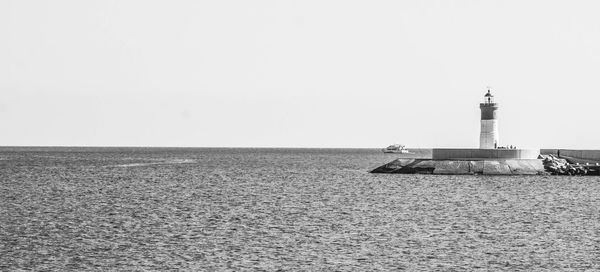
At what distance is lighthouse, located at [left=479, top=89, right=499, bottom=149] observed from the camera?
74.0 metres

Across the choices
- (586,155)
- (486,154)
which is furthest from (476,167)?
(586,155)

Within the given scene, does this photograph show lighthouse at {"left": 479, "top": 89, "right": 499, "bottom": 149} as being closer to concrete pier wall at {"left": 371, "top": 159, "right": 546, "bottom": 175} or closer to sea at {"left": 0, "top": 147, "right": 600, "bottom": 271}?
concrete pier wall at {"left": 371, "top": 159, "right": 546, "bottom": 175}

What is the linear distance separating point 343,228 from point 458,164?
4544cm

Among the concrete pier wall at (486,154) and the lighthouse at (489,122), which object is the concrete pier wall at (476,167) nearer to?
the concrete pier wall at (486,154)

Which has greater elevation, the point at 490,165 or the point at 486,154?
the point at 486,154

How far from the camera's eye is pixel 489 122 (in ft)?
243

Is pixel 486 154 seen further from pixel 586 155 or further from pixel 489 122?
pixel 586 155

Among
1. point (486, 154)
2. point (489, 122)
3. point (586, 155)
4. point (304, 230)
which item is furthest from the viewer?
point (586, 155)

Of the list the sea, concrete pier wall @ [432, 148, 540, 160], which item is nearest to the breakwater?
concrete pier wall @ [432, 148, 540, 160]

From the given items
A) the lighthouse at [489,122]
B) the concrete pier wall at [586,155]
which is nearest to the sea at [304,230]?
the lighthouse at [489,122]

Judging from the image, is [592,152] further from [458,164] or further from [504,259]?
[504,259]

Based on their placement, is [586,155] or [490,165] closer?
[490,165]

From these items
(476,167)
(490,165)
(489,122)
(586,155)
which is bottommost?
(476,167)

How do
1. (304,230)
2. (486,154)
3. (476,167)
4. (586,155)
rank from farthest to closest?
1. (586,155)
2. (476,167)
3. (486,154)
4. (304,230)
